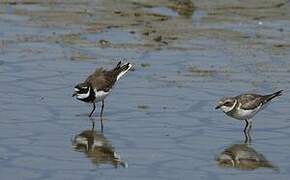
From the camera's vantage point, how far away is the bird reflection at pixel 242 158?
588 inches

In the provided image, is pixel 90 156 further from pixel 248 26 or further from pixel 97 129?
pixel 248 26

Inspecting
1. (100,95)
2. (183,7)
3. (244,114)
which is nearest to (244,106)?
(244,114)

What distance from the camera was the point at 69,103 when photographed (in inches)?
731

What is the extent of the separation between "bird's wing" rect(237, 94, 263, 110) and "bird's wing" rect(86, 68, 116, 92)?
240 cm

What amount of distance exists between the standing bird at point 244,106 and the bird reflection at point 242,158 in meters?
0.95

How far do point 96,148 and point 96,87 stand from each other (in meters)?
2.60

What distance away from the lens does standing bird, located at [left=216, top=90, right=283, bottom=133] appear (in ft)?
55.6

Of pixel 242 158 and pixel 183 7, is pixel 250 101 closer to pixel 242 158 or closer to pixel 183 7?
pixel 242 158

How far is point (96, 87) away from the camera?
18.2 meters

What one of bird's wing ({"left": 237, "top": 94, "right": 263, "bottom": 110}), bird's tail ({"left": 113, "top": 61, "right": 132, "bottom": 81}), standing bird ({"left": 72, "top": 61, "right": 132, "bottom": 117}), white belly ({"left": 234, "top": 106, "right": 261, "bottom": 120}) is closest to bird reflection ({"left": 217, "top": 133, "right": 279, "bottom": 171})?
white belly ({"left": 234, "top": 106, "right": 261, "bottom": 120})

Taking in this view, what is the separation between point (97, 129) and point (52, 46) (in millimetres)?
6401

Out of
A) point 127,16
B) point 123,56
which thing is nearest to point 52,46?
point 123,56

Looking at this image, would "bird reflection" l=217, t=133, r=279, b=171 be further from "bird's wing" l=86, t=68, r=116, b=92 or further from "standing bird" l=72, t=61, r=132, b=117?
"bird's wing" l=86, t=68, r=116, b=92

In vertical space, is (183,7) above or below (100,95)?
above
